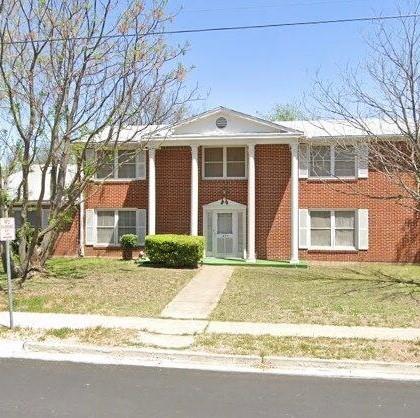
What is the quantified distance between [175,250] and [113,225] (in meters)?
4.59

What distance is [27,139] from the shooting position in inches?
535

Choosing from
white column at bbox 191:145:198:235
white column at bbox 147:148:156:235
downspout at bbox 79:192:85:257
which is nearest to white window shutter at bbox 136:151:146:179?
white column at bbox 147:148:156:235

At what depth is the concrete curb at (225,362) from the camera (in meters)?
6.98

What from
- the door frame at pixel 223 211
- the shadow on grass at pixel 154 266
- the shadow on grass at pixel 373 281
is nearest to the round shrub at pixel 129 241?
the shadow on grass at pixel 154 266

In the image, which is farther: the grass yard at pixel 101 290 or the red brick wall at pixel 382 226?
the red brick wall at pixel 382 226

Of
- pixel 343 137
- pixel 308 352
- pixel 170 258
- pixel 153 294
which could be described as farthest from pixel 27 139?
pixel 343 137

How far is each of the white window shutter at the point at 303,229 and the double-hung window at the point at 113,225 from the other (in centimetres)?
679

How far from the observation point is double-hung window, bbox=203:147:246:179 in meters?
21.0

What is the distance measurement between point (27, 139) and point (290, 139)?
9753mm

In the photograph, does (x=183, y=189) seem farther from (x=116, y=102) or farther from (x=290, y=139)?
(x=116, y=102)

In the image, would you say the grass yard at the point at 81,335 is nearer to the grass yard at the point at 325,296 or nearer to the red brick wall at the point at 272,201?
the grass yard at the point at 325,296

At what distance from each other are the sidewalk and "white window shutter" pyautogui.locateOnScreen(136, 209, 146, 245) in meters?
11.2

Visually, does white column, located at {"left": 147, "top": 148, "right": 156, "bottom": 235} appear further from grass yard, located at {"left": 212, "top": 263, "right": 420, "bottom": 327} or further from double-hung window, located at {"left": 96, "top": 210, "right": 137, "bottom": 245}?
grass yard, located at {"left": 212, "top": 263, "right": 420, "bottom": 327}

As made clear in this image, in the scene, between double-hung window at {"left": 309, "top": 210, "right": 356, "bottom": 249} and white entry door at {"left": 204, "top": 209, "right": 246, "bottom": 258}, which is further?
white entry door at {"left": 204, "top": 209, "right": 246, "bottom": 258}
